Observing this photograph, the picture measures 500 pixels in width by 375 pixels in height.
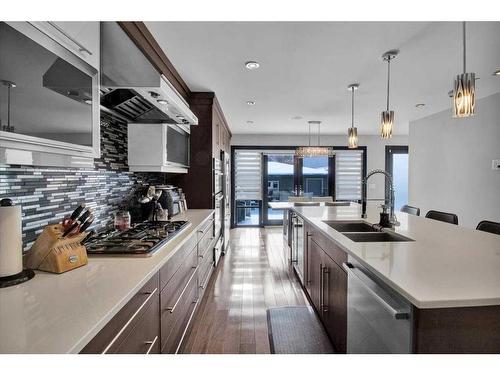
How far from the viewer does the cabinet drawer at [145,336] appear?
108 cm

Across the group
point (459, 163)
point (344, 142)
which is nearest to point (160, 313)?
point (459, 163)

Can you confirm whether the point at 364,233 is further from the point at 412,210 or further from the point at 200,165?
the point at 200,165

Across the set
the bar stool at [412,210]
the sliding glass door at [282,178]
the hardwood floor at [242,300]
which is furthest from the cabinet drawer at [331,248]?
the sliding glass door at [282,178]

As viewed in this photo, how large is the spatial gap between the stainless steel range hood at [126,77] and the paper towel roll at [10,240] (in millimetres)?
789

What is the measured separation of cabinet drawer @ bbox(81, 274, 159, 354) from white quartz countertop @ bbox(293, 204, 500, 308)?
3.34 feet

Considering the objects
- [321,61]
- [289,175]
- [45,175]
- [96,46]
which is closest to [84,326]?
[45,175]

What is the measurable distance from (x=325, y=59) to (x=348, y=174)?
17.3ft

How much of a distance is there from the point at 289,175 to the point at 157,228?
571 centimetres

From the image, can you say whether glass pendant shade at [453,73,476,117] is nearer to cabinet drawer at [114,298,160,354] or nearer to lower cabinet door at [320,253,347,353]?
lower cabinet door at [320,253,347,353]

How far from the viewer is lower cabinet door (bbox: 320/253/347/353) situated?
5.64 ft

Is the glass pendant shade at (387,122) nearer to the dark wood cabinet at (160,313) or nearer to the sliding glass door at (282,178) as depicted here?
the dark wood cabinet at (160,313)

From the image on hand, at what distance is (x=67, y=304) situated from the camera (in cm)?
92

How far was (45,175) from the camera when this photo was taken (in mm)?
1544
